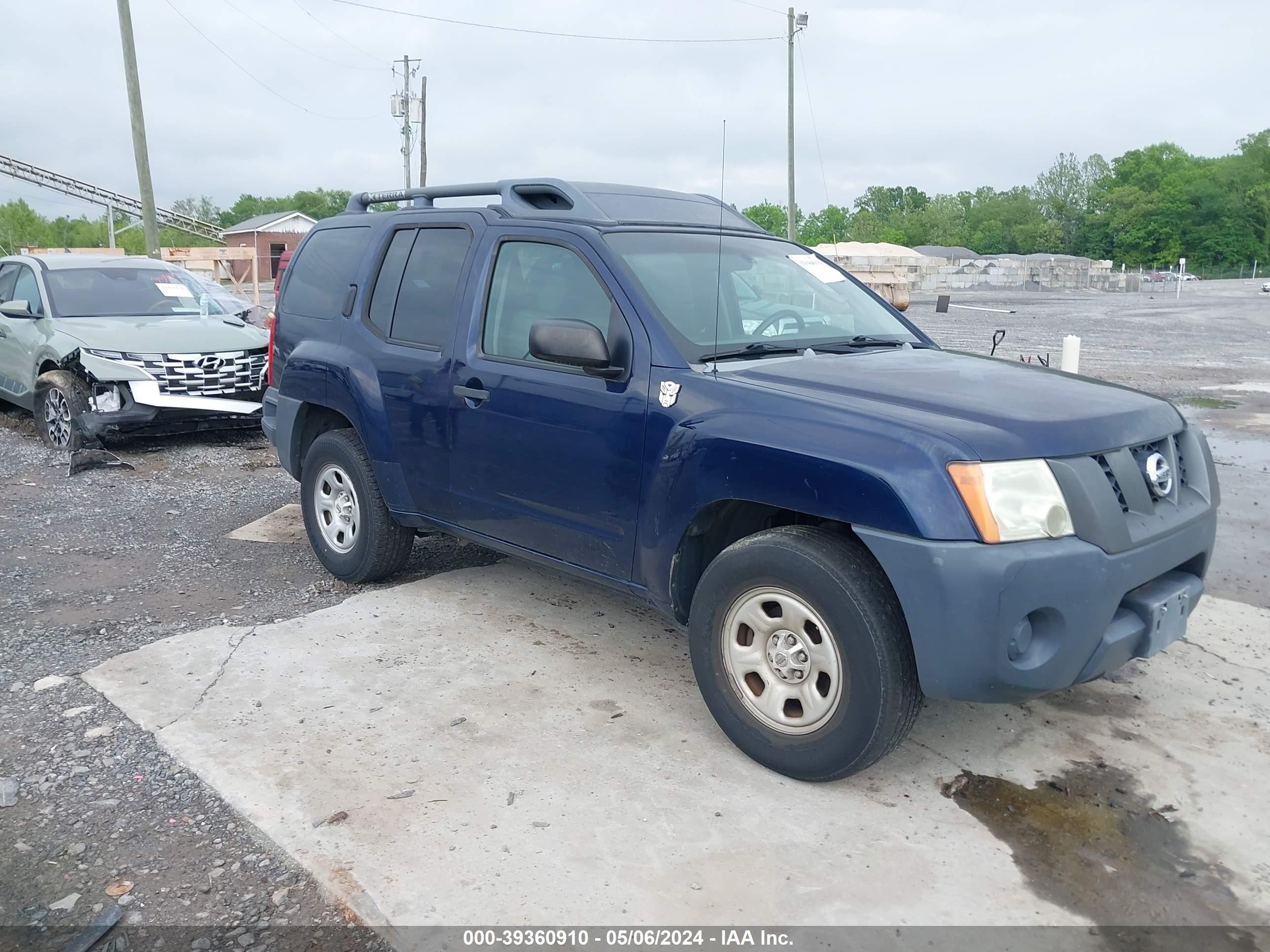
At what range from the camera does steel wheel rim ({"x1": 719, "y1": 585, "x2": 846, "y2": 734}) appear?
337 cm

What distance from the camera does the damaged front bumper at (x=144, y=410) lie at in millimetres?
8562

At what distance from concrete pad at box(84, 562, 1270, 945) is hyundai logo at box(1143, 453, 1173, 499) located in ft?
3.24

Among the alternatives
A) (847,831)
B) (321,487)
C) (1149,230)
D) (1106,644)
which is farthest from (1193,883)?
(1149,230)

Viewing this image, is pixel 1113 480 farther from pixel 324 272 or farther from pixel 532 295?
pixel 324 272

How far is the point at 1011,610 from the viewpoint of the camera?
3.04 meters

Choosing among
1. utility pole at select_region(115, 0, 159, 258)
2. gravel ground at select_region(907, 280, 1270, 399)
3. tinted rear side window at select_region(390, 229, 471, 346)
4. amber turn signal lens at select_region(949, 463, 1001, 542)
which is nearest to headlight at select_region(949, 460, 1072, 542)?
amber turn signal lens at select_region(949, 463, 1001, 542)

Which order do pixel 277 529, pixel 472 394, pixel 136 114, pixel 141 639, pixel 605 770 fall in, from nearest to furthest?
pixel 605 770 < pixel 472 394 < pixel 141 639 < pixel 277 529 < pixel 136 114

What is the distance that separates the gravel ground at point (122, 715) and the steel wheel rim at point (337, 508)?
269 millimetres

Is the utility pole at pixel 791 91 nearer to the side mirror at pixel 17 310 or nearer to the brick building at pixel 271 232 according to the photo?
the side mirror at pixel 17 310

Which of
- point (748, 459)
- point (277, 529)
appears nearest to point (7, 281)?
point (277, 529)

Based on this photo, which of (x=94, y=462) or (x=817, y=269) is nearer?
(x=817, y=269)

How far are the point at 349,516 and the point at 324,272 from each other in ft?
4.35

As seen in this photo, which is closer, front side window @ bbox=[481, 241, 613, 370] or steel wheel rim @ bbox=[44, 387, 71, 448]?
front side window @ bbox=[481, 241, 613, 370]

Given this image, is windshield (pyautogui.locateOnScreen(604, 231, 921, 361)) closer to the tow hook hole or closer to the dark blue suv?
the dark blue suv
